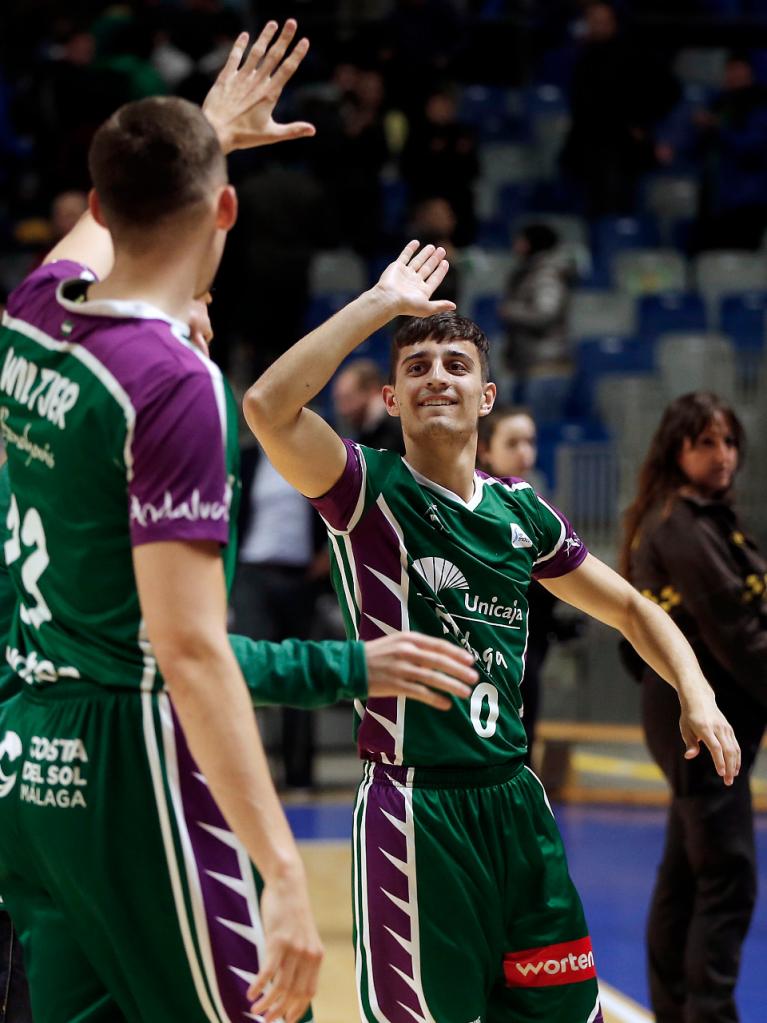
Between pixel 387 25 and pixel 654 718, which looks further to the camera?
pixel 387 25

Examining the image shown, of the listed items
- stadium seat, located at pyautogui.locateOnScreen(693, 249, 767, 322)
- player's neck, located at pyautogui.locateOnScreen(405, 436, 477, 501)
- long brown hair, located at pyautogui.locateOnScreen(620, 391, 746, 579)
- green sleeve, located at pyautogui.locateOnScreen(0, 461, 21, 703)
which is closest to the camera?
green sleeve, located at pyautogui.locateOnScreen(0, 461, 21, 703)

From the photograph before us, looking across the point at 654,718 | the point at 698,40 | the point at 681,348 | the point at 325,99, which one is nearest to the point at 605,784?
the point at 681,348

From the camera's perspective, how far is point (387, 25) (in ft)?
46.7

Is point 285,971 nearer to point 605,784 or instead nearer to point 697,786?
point 697,786

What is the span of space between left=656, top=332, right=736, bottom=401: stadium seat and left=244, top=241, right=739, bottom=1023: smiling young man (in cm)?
818

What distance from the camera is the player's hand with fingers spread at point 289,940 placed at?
7.46ft

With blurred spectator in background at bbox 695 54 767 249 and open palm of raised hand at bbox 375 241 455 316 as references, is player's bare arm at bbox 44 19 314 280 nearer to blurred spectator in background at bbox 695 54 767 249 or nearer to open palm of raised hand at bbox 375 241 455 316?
open palm of raised hand at bbox 375 241 455 316

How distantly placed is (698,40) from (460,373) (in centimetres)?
1292

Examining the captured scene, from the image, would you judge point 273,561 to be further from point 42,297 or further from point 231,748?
point 231,748

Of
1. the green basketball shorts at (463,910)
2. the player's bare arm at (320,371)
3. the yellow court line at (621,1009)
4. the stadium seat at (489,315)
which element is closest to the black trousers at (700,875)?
the yellow court line at (621,1009)

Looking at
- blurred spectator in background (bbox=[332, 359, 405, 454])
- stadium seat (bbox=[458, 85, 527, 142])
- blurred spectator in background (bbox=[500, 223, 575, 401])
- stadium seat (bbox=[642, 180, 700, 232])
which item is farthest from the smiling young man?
stadium seat (bbox=[458, 85, 527, 142])

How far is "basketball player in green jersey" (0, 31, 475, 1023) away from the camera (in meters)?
2.41

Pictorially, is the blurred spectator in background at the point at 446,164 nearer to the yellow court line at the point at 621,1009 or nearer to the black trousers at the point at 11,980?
the yellow court line at the point at 621,1009

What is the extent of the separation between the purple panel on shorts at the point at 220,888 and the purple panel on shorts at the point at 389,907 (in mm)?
1073
